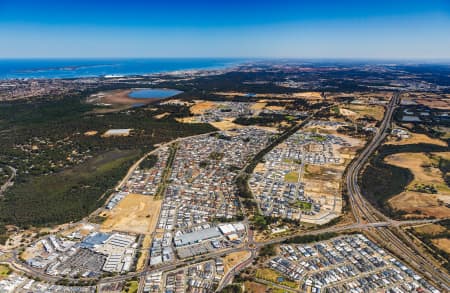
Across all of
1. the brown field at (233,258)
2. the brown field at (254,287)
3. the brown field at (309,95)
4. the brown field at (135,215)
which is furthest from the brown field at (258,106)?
the brown field at (254,287)

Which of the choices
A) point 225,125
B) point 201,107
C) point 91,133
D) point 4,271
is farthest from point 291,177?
point 201,107

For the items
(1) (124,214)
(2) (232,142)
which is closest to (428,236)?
(1) (124,214)

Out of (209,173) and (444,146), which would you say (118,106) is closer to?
(209,173)

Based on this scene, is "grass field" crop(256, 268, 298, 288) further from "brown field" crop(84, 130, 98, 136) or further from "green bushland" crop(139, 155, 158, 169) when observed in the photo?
"brown field" crop(84, 130, 98, 136)

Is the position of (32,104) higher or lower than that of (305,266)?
higher

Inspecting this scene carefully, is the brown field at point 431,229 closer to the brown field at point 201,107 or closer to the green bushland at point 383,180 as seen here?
the green bushland at point 383,180

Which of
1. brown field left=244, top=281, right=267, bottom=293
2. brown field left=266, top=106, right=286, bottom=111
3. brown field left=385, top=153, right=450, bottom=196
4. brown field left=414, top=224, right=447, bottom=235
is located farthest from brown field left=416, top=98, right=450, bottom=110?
brown field left=244, top=281, right=267, bottom=293
